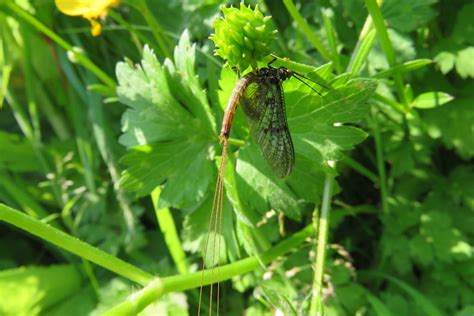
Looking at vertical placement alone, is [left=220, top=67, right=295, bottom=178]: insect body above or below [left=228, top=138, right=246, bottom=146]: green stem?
above

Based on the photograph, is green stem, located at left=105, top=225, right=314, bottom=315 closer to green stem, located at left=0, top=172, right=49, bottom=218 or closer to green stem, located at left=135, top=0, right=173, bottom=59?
green stem, located at left=135, top=0, right=173, bottom=59

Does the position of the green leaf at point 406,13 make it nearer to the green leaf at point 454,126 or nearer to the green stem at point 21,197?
the green leaf at point 454,126

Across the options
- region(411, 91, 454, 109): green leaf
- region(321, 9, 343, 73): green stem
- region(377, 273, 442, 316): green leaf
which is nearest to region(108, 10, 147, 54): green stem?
region(321, 9, 343, 73): green stem

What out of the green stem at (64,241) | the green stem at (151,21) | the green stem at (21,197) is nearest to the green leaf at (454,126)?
the green stem at (151,21)

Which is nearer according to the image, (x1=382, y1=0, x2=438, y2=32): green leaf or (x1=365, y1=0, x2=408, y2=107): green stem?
(x1=365, y1=0, x2=408, y2=107): green stem

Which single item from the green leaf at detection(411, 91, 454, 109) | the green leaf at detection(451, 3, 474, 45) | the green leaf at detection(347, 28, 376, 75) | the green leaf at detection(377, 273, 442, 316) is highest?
the green leaf at detection(347, 28, 376, 75)

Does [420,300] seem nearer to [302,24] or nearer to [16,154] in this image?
[302,24]
